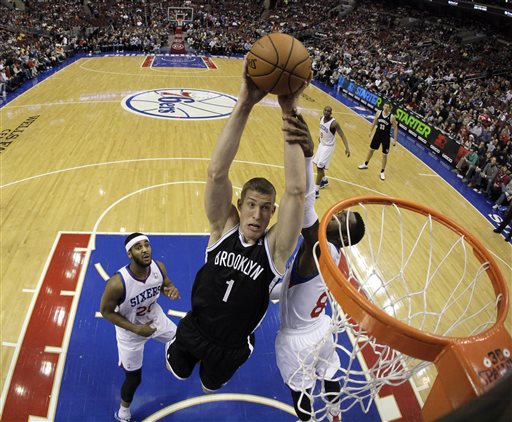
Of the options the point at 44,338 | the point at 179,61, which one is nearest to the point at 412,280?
the point at 44,338

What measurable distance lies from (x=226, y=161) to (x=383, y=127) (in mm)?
8405

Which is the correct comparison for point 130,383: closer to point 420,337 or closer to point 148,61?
point 420,337

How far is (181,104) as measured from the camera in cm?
1455

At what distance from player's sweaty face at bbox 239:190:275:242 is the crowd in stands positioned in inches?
361

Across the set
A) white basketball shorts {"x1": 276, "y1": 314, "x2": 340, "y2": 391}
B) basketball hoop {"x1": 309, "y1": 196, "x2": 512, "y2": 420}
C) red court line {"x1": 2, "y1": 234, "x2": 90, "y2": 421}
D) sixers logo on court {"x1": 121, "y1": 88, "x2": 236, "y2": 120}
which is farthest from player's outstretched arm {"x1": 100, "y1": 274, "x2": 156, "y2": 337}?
sixers logo on court {"x1": 121, "y1": 88, "x2": 236, "y2": 120}

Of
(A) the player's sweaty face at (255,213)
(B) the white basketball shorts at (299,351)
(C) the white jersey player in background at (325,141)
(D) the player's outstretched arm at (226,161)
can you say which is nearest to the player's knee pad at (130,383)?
(B) the white basketball shorts at (299,351)

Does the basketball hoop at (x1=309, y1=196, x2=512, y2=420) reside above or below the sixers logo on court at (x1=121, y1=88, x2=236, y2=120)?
above

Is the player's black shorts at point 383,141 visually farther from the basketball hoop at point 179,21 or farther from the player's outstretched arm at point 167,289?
the basketball hoop at point 179,21

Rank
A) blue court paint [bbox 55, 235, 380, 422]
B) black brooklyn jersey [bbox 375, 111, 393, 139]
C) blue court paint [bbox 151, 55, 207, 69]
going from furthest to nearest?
blue court paint [bbox 151, 55, 207, 69]
black brooklyn jersey [bbox 375, 111, 393, 139]
blue court paint [bbox 55, 235, 380, 422]

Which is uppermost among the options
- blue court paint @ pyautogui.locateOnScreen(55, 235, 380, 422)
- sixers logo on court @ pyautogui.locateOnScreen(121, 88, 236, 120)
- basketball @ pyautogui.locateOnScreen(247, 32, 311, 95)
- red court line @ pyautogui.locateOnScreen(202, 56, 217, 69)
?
basketball @ pyautogui.locateOnScreen(247, 32, 311, 95)

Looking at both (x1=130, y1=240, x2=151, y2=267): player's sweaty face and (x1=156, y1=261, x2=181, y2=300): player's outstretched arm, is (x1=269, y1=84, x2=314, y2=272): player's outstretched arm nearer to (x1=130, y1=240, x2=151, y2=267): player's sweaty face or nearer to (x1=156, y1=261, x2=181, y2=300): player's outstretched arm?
(x1=130, y1=240, x2=151, y2=267): player's sweaty face

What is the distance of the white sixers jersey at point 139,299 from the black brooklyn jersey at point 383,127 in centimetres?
755

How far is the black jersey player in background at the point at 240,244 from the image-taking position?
6.83ft

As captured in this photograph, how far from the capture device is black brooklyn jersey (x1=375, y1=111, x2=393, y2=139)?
966 centimetres
